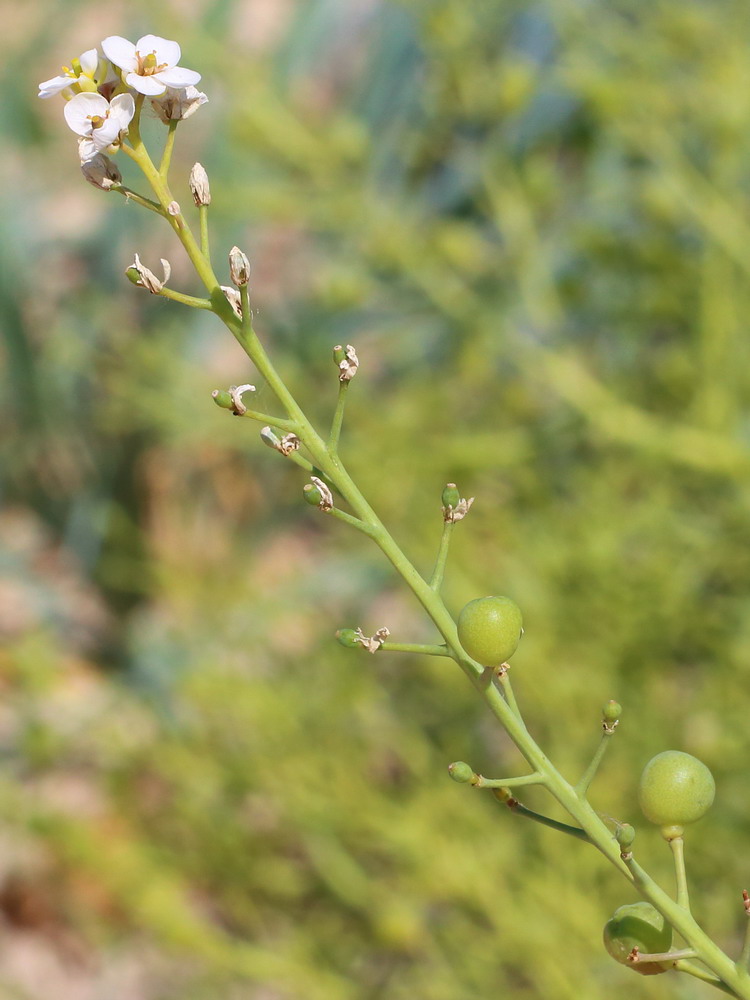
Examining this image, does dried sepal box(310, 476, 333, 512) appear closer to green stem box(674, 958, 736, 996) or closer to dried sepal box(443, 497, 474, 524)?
dried sepal box(443, 497, 474, 524)

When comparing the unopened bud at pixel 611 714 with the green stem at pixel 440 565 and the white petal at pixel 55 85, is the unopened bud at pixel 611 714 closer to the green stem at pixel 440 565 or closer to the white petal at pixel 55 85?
the green stem at pixel 440 565

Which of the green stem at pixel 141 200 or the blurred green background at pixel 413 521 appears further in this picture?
the blurred green background at pixel 413 521

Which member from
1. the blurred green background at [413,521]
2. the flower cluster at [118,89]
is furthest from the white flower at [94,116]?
the blurred green background at [413,521]

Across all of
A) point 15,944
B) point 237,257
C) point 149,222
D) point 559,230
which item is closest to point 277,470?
point 149,222

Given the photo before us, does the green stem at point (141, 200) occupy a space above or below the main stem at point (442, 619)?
above

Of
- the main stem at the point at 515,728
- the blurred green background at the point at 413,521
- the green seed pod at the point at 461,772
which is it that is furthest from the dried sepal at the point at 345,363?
the blurred green background at the point at 413,521

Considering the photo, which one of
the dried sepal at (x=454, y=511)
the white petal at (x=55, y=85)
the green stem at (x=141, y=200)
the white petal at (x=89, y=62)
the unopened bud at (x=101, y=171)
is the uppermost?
the white petal at (x=89, y=62)

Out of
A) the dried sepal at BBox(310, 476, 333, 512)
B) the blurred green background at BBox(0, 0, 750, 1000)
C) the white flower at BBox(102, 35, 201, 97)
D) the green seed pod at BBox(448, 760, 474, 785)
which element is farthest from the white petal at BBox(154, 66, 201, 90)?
the blurred green background at BBox(0, 0, 750, 1000)

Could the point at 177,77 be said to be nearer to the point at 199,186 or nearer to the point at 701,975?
the point at 199,186

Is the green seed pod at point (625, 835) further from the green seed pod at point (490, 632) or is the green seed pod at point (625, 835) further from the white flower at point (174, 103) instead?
the white flower at point (174, 103)
